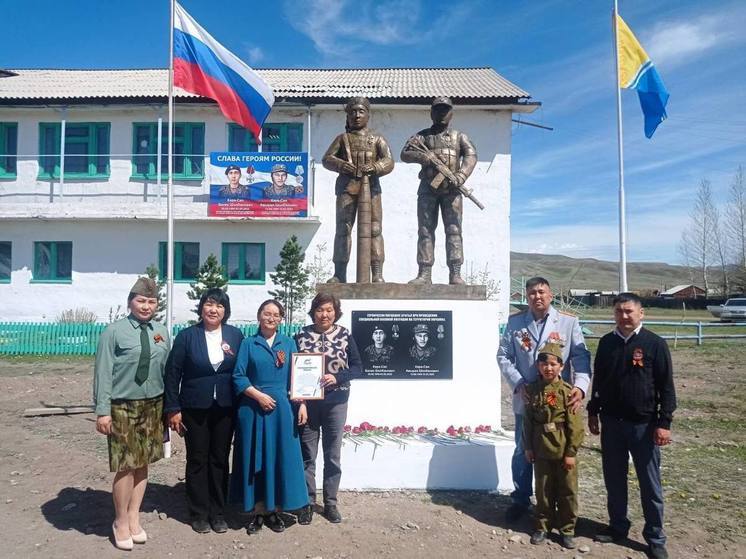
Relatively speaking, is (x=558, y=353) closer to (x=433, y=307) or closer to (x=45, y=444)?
(x=433, y=307)

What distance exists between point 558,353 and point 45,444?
579 centimetres

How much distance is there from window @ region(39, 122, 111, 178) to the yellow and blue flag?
Answer: 14631 mm

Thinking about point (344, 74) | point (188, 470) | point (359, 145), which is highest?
point (344, 74)

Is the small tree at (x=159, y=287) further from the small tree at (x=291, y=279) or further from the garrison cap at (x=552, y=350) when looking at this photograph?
the garrison cap at (x=552, y=350)

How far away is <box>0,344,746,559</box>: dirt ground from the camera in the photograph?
3.77 metres

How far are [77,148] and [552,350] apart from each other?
17.5 metres

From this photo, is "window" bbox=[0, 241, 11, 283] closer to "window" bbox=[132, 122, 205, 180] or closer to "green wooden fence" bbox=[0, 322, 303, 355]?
"green wooden fence" bbox=[0, 322, 303, 355]

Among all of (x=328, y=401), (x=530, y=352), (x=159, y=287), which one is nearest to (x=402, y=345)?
(x=328, y=401)

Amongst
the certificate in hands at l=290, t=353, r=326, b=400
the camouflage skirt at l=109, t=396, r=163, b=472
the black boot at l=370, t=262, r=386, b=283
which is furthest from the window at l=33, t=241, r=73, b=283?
the certificate in hands at l=290, t=353, r=326, b=400

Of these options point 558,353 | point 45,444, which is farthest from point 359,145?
point 45,444

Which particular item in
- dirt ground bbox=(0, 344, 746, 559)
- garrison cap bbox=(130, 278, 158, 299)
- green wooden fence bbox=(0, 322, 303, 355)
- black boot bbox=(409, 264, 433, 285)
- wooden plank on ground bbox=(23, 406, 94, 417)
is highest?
black boot bbox=(409, 264, 433, 285)

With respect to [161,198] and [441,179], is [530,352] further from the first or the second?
[161,198]

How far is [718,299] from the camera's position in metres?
42.9

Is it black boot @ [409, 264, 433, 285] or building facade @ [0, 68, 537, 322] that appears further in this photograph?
building facade @ [0, 68, 537, 322]
